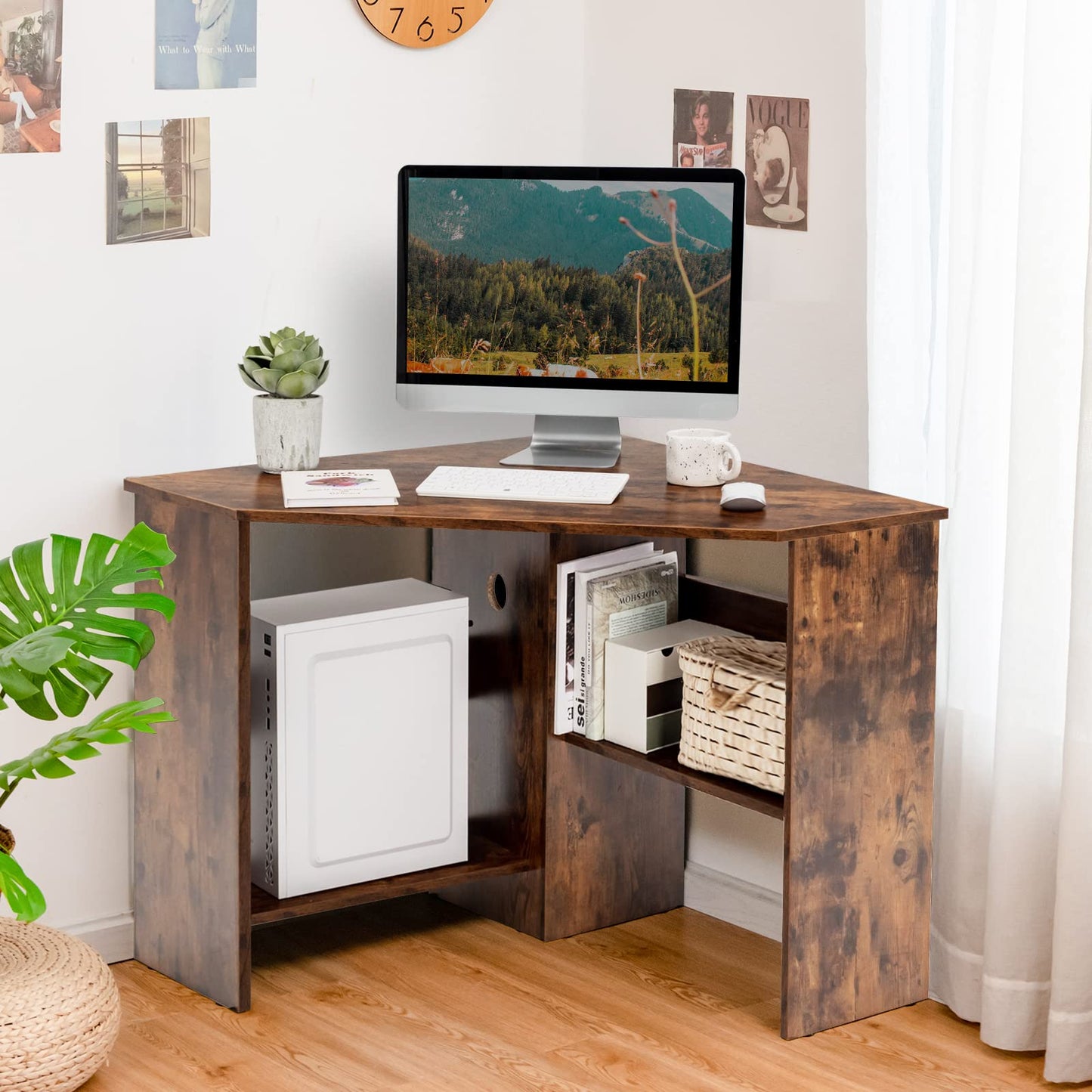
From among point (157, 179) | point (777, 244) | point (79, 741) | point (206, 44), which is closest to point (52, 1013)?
point (79, 741)

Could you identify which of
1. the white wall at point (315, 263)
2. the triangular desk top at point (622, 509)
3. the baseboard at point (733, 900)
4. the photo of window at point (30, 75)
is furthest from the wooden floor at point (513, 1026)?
the photo of window at point (30, 75)

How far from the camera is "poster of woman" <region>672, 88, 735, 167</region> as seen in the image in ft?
9.51

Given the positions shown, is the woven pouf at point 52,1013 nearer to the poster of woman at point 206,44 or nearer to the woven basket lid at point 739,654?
the woven basket lid at point 739,654

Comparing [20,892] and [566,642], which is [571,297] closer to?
[566,642]

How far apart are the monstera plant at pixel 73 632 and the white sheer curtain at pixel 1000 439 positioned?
1.11 meters

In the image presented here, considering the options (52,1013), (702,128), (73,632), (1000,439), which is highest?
(702,128)

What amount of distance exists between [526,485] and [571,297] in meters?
0.37

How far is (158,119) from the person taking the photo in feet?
8.81

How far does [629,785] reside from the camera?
295 centimetres

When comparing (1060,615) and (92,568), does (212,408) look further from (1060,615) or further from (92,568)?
(1060,615)

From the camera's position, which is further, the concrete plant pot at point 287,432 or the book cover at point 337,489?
the concrete plant pot at point 287,432

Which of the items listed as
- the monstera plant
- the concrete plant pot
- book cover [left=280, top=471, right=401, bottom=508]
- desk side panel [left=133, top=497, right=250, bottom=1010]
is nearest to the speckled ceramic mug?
book cover [left=280, top=471, right=401, bottom=508]

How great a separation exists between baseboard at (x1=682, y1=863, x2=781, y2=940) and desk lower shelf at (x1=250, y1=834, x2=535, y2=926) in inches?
13.6

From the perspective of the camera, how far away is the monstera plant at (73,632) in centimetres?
222
